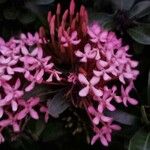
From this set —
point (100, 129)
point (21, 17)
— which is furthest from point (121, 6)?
point (100, 129)

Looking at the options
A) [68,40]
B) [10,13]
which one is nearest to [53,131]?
[68,40]

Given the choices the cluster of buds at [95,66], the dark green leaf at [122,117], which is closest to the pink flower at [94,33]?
the cluster of buds at [95,66]

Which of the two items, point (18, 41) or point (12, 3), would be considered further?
point (12, 3)

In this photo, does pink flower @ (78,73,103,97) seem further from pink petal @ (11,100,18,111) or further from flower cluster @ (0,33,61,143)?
pink petal @ (11,100,18,111)

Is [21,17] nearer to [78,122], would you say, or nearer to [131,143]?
[78,122]

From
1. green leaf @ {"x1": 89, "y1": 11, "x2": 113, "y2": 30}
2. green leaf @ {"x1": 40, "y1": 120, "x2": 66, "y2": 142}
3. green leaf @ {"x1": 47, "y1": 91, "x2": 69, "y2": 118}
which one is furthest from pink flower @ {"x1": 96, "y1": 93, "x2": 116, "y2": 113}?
green leaf @ {"x1": 89, "y1": 11, "x2": 113, "y2": 30}

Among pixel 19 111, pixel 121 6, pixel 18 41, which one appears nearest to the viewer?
pixel 19 111
